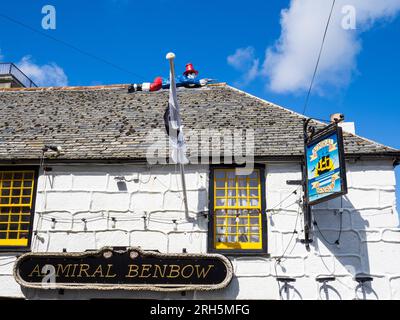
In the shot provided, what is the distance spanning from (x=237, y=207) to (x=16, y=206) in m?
4.74

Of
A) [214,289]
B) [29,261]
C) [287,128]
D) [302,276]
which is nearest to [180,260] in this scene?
[214,289]

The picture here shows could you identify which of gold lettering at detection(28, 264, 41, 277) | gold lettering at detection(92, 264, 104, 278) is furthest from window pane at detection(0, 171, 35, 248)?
gold lettering at detection(92, 264, 104, 278)

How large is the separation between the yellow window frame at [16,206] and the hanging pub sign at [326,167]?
5.90m

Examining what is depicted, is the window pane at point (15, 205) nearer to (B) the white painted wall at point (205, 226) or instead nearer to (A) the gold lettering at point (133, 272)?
(B) the white painted wall at point (205, 226)

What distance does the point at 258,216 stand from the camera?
9570 mm

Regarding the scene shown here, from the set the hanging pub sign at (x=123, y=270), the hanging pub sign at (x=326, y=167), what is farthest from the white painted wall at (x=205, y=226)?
the hanging pub sign at (x=326, y=167)

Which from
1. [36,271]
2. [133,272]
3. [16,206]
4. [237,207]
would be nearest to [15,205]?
[16,206]

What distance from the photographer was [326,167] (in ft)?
28.3

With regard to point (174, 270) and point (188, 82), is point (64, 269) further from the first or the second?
point (188, 82)

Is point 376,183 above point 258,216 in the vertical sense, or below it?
above

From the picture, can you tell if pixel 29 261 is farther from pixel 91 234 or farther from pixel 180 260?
pixel 180 260
